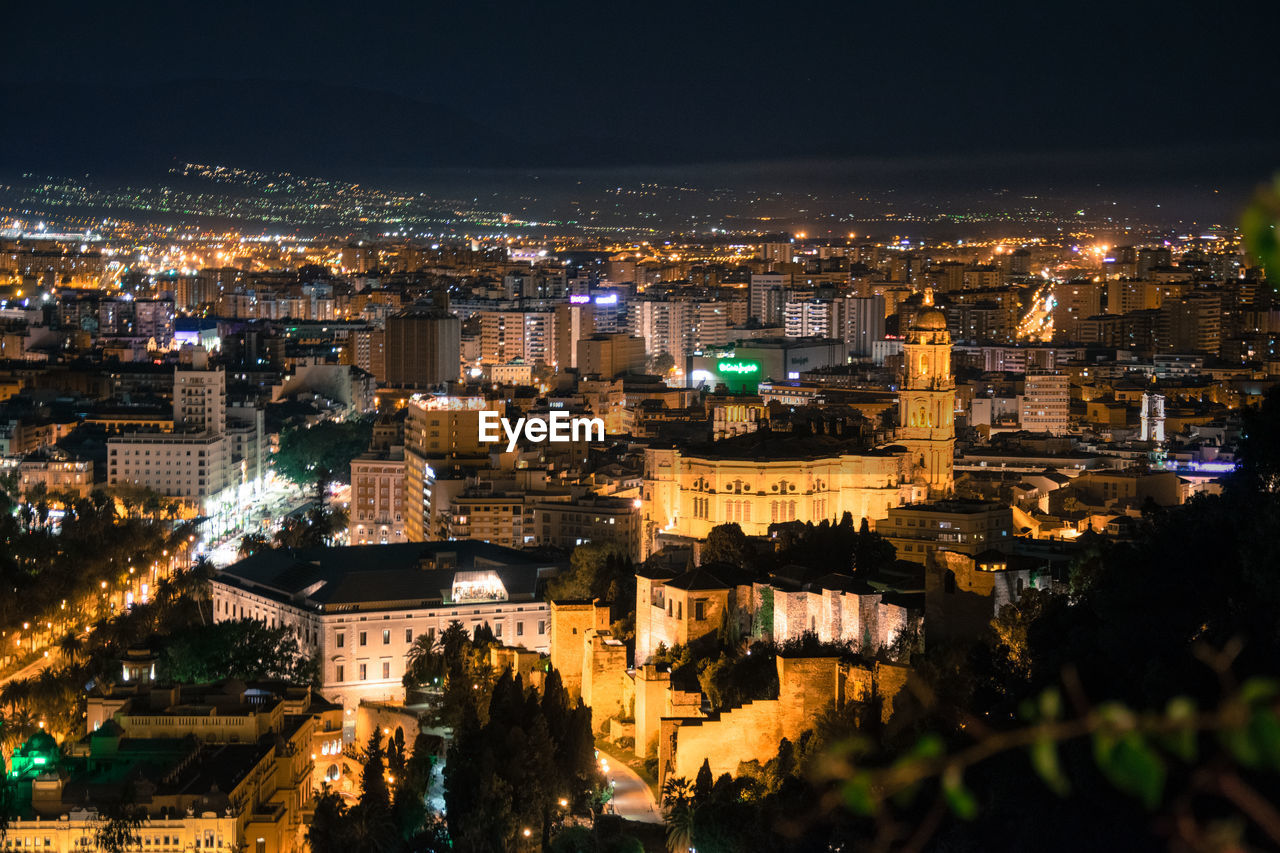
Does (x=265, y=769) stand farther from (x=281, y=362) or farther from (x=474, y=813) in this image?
(x=281, y=362)

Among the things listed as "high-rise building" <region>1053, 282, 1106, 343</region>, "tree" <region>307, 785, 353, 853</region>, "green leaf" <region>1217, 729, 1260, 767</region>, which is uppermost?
"green leaf" <region>1217, 729, 1260, 767</region>

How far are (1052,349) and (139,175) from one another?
8124 centimetres

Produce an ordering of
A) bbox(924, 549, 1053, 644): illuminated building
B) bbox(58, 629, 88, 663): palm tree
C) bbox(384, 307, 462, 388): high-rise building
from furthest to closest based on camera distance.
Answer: bbox(384, 307, 462, 388): high-rise building < bbox(58, 629, 88, 663): palm tree < bbox(924, 549, 1053, 644): illuminated building

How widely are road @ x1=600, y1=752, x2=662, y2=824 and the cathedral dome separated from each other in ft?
34.5

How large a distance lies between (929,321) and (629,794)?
1164 cm

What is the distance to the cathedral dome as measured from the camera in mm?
24984

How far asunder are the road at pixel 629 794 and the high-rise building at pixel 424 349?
3850cm

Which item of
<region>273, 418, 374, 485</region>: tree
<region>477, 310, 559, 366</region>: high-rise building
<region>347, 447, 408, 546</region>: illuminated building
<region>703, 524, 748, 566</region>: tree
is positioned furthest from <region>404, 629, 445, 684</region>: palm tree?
<region>477, 310, 559, 366</region>: high-rise building

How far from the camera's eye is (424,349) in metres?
54.0

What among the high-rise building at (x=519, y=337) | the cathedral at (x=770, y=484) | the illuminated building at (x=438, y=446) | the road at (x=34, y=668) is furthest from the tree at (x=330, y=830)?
the high-rise building at (x=519, y=337)

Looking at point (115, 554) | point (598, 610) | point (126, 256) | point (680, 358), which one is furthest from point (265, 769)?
point (126, 256)

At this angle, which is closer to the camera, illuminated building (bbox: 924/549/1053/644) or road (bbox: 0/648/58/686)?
illuminated building (bbox: 924/549/1053/644)

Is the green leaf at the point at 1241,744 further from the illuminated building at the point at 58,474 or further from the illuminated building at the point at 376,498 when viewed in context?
the illuminated building at the point at 58,474

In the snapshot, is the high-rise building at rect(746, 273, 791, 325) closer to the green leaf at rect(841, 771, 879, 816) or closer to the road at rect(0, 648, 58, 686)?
the road at rect(0, 648, 58, 686)
